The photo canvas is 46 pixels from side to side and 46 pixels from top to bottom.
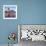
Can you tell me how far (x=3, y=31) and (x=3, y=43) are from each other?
1.24 feet

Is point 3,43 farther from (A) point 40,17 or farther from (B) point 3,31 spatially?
(A) point 40,17

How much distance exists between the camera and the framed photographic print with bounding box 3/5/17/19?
4258 millimetres

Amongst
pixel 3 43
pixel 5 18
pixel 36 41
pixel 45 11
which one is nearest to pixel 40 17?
pixel 45 11

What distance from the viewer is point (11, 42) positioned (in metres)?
4.19

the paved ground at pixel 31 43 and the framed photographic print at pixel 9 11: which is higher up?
the framed photographic print at pixel 9 11

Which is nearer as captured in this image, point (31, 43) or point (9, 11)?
point (31, 43)

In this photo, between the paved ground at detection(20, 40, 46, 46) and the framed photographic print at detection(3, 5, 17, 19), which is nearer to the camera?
the paved ground at detection(20, 40, 46, 46)

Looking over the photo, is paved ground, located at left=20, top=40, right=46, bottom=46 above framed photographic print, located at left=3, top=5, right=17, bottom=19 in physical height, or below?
below

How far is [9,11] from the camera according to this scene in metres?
4.27

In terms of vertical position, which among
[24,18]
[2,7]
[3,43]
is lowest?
[3,43]

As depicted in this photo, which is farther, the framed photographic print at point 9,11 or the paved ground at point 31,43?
Answer: the framed photographic print at point 9,11

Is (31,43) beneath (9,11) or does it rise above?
beneath

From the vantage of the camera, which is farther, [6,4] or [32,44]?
[6,4]

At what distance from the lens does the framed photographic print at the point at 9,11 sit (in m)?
4.26
